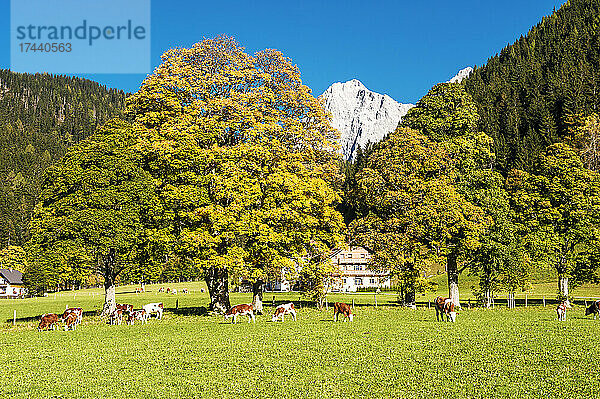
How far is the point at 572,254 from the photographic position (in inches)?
2020

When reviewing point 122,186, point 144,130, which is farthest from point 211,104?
point 122,186

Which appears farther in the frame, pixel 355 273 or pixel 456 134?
pixel 355 273

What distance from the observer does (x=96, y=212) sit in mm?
41750

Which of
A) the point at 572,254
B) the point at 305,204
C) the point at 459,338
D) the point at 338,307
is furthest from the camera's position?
the point at 572,254

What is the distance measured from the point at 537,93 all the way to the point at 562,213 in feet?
360

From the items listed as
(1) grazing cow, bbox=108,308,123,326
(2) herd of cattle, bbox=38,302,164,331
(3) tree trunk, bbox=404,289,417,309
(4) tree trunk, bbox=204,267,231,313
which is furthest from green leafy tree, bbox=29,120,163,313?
(3) tree trunk, bbox=404,289,417,309

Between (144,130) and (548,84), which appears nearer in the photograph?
(144,130)

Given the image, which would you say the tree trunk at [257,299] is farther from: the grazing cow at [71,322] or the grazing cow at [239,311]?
the grazing cow at [71,322]

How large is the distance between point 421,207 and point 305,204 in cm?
1091

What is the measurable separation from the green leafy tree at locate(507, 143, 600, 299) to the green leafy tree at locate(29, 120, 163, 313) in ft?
121

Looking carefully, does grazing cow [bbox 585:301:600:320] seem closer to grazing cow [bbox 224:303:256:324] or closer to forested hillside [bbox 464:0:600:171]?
grazing cow [bbox 224:303:256:324]

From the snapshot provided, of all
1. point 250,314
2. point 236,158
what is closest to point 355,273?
point 236,158

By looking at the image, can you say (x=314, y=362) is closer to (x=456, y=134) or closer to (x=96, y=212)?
(x=96, y=212)

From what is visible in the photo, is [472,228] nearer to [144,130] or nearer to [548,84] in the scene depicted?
[144,130]
